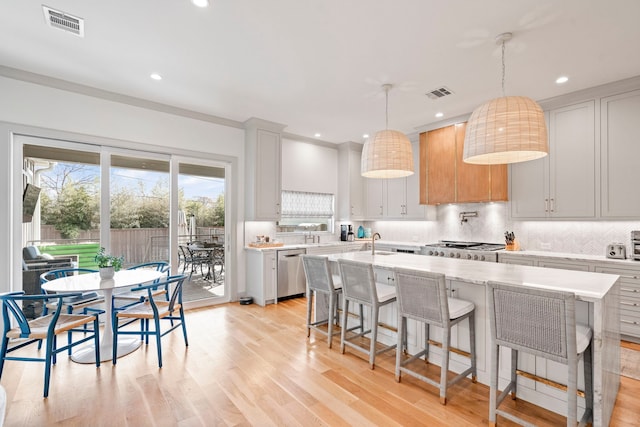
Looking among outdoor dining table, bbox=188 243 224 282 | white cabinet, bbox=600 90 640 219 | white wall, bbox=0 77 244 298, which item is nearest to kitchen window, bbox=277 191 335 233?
white wall, bbox=0 77 244 298

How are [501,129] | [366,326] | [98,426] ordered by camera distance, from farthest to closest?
[366,326] < [501,129] < [98,426]

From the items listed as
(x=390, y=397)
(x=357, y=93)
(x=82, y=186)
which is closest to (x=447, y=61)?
(x=357, y=93)

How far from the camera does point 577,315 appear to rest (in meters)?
2.10

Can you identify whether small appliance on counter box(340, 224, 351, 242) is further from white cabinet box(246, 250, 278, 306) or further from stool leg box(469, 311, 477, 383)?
stool leg box(469, 311, 477, 383)

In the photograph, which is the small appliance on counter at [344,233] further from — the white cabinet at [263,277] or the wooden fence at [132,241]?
the wooden fence at [132,241]

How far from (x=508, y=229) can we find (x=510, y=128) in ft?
10.1

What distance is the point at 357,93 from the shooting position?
12.9 feet

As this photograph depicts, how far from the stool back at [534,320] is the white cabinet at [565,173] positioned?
9.55 feet

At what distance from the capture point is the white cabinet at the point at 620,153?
350 cm

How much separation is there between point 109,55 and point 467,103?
428 cm

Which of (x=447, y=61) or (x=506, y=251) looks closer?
(x=447, y=61)

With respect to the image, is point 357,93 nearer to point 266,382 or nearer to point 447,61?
point 447,61

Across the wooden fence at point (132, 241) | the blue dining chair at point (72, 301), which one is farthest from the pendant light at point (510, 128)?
the wooden fence at point (132, 241)

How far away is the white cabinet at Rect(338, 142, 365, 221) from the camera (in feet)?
20.8
